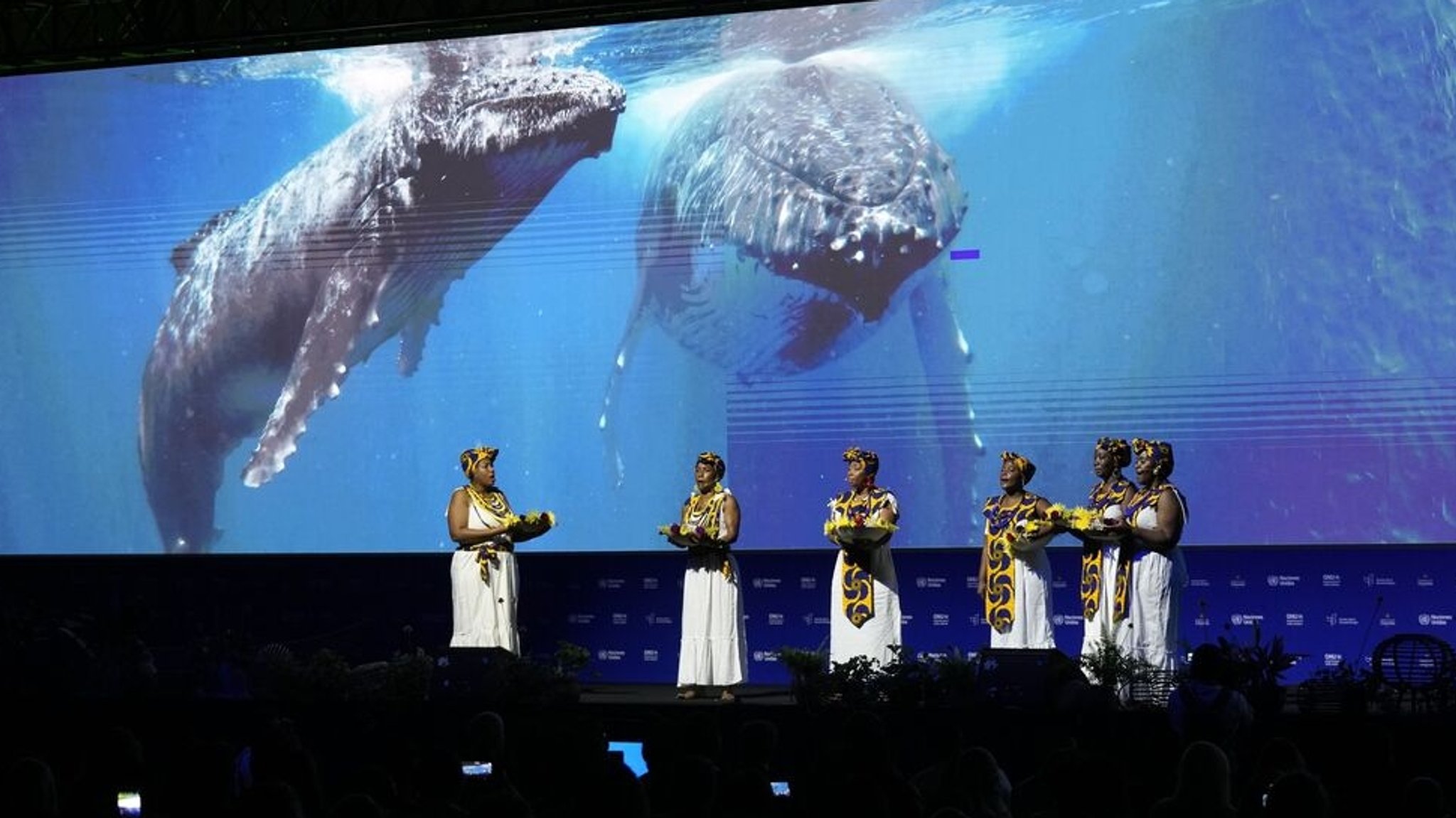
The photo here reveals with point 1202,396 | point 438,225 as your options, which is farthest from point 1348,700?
point 438,225

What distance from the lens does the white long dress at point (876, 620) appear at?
11109 mm

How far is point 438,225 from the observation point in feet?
43.7

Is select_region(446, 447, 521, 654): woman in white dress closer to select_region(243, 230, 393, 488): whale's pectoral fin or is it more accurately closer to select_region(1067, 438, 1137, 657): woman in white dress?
select_region(243, 230, 393, 488): whale's pectoral fin

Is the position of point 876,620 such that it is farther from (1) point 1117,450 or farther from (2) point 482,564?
(2) point 482,564

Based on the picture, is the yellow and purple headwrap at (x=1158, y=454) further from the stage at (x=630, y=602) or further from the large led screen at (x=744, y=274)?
the large led screen at (x=744, y=274)

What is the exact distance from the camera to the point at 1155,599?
34.2ft

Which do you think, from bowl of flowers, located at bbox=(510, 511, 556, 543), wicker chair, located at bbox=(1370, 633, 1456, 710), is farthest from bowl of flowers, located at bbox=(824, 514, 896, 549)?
wicker chair, located at bbox=(1370, 633, 1456, 710)

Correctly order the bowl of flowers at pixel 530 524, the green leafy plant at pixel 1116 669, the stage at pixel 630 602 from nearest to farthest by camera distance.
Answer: the green leafy plant at pixel 1116 669 < the bowl of flowers at pixel 530 524 < the stage at pixel 630 602

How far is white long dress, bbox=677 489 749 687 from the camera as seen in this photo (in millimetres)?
11414

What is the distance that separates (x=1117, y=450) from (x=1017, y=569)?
2.91 feet

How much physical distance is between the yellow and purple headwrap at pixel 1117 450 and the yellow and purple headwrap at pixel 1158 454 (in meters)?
0.10

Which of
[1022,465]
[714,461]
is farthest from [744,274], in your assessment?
[1022,465]

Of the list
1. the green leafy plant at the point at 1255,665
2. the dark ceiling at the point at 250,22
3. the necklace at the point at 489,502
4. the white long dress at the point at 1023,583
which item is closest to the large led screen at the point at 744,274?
the dark ceiling at the point at 250,22

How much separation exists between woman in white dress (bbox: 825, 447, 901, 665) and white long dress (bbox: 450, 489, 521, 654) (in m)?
1.87
